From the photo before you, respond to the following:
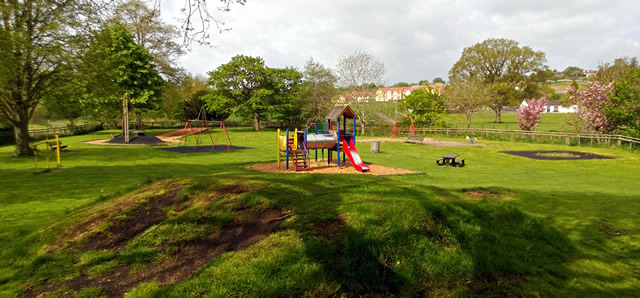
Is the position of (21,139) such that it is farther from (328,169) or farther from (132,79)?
(132,79)

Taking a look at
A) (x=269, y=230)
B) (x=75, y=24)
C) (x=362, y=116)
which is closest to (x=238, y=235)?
(x=269, y=230)

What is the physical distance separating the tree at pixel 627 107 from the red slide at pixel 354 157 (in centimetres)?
2696

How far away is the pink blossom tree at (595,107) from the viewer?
105ft

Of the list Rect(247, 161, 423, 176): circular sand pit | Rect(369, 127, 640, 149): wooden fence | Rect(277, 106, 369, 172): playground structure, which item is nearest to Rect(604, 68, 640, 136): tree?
Rect(369, 127, 640, 149): wooden fence

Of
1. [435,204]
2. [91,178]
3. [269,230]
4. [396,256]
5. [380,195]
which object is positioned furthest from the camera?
[91,178]

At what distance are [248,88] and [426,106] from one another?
2859 centimetres

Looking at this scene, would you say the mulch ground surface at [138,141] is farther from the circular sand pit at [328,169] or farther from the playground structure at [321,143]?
the playground structure at [321,143]

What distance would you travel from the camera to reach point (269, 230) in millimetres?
4762

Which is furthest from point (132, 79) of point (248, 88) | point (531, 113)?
point (531, 113)

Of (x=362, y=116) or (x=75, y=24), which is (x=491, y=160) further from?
(x=362, y=116)

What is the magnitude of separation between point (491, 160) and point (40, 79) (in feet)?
95.3

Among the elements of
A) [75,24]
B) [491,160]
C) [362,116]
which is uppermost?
[75,24]

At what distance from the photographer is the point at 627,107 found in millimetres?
29547

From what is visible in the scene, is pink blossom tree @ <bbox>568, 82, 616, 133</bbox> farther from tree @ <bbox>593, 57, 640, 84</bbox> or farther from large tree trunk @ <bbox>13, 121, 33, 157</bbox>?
large tree trunk @ <bbox>13, 121, 33, 157</bbox>
